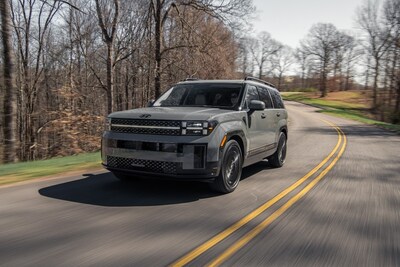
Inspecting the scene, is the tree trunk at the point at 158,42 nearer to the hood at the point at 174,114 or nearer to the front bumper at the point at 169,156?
the hood at the point at 174,114

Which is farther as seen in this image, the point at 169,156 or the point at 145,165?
the point at 145,165

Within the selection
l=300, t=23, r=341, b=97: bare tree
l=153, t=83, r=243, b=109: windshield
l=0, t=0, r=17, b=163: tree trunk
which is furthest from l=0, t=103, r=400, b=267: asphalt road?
l=300, t=23, r=341, b=97: bare tree

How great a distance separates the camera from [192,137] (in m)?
5.86

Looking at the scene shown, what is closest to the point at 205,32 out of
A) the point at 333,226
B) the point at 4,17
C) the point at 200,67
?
the point at 200,67

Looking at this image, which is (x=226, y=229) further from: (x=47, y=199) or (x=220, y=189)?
(x=47, y=199)

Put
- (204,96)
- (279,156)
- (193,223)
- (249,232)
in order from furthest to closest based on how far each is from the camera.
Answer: (279,156) → (204,96) → (193,223) → (249,232)

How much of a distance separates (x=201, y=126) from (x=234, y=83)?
7.01ft

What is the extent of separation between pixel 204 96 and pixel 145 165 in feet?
7.50

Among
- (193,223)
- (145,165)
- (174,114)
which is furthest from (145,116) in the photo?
(193,223)

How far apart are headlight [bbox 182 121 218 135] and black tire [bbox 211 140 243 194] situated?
59 cm

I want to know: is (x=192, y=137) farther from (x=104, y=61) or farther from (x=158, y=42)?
(x=104, y=61)

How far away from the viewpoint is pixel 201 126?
5.91 metres

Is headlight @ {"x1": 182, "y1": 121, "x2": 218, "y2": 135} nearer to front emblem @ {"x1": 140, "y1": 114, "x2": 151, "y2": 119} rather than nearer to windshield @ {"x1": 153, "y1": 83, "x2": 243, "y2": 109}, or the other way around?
front emblem @ {"x1": 140, "y1": 114, "x2": 151, "y2": 119}

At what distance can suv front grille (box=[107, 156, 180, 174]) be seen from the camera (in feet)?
19.0
